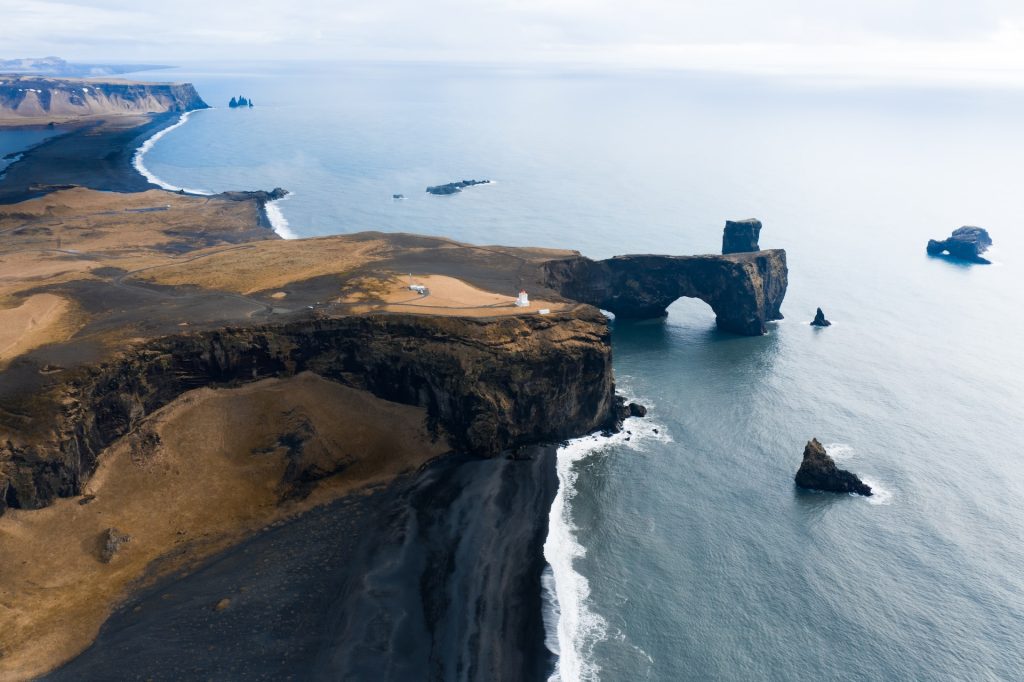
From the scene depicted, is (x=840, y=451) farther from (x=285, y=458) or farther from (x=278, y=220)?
(x=278, y=220)

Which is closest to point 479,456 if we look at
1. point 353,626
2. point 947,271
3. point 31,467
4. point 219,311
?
point 353,626

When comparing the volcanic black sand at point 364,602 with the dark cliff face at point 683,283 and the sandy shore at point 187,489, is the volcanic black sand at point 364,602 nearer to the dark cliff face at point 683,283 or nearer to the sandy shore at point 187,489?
the sandy shore at point 187,489

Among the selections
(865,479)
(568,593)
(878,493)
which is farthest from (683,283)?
(568,593)

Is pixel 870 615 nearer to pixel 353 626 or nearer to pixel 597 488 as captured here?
pixel 597 488

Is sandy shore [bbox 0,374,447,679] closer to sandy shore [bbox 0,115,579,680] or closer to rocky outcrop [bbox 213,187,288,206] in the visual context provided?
sandy shore [bbox 0,115,579,680]

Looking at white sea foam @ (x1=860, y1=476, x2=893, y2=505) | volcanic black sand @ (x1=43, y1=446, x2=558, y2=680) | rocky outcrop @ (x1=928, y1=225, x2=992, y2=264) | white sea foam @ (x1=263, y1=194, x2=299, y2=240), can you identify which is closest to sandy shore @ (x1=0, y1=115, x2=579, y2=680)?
volcanic black sand @ (x1=43, y1=446, x2=558, y2=680)

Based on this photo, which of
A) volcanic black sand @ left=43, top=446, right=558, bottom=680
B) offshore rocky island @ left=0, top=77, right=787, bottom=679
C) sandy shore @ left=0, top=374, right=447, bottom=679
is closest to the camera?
volcanic black sand @ left=43, top=446, right=558, bottom=680
